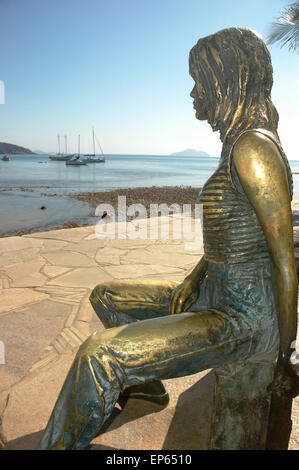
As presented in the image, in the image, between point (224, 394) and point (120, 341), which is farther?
point (224, 394)

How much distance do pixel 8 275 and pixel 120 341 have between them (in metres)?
3.23

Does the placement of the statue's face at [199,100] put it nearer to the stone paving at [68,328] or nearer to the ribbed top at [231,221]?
the ribbed top at [231,221]

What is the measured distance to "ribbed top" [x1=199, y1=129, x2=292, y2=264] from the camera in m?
1.32

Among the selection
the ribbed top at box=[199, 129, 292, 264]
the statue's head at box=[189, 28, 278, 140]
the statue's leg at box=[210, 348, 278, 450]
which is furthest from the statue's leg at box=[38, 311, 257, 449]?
the statue's head at box=[189, 28, 278, 140]

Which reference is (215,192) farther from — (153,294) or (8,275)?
(8,275)

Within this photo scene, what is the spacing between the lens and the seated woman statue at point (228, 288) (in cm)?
115

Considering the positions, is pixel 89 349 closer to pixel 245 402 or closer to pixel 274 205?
pixel 245 402

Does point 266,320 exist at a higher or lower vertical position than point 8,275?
higher

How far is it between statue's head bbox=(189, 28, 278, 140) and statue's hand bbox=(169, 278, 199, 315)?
64 centimetres

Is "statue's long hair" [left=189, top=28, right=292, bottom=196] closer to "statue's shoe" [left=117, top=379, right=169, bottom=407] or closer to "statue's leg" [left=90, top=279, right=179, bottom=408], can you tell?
"statue's leg" [left=90, top=279, right=179, bottom=408]

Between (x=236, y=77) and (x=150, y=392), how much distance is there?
1.60 meters

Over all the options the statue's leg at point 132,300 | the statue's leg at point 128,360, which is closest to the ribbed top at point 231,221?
the statue's leg at point 128,360

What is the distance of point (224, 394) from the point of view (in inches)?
55.6
